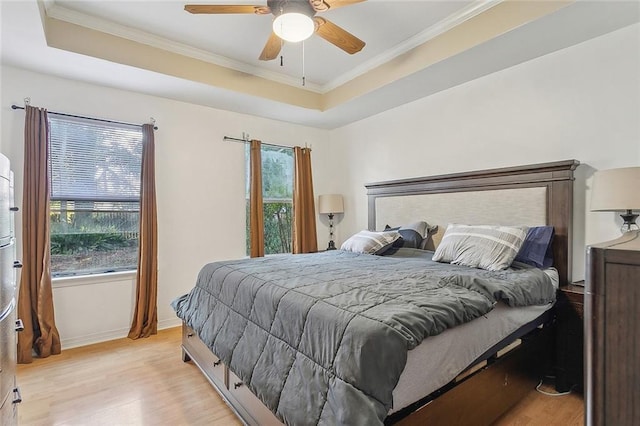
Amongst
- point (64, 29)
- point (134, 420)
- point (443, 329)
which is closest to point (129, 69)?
point (64, 29)

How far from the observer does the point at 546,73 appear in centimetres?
268

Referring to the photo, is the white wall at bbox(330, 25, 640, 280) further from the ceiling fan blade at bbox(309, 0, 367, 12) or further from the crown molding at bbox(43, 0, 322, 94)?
the ceiling fan blade at bbox(309, 0, 367, 12)

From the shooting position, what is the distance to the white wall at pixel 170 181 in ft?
9.74

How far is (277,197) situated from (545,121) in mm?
3050

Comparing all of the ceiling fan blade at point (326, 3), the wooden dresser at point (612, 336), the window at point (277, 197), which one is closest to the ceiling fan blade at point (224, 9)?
the ceiling fan blade at point (326, 3)

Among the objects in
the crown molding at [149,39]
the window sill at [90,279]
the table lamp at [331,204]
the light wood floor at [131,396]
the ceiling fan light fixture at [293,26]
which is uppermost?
the crown molding at [149,39]

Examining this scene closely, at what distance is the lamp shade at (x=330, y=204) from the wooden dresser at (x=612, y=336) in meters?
4.07

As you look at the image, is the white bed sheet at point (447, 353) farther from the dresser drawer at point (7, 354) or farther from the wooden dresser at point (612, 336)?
the dresser drawer at point (7, 354)

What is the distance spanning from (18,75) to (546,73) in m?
4.48

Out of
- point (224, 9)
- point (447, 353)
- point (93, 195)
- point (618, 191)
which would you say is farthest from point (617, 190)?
point (93, 195)

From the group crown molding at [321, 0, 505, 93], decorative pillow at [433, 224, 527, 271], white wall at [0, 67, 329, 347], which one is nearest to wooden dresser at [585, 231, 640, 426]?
decorative pillow at [433, 224, 527, 271]

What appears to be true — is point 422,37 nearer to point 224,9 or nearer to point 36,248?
point 224,9

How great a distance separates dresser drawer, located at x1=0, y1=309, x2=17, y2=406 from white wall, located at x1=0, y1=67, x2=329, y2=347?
69.3 inches

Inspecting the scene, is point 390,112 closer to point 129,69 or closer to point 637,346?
point 129,69
